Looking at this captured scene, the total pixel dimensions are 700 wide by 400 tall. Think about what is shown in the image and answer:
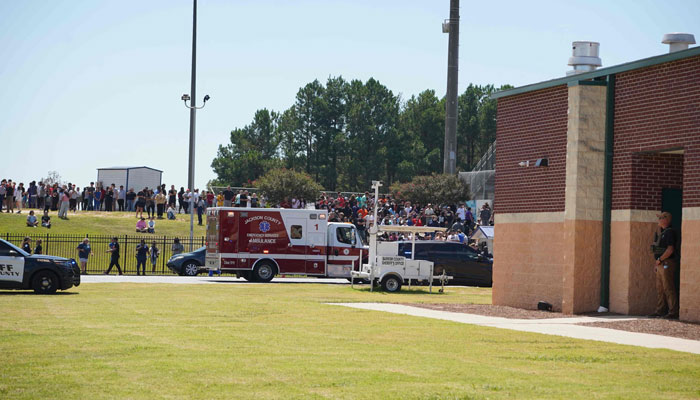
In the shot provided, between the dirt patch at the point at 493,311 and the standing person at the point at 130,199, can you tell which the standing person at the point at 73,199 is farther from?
the dirt patch at the point at 493,311

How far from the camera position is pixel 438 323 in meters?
15.8

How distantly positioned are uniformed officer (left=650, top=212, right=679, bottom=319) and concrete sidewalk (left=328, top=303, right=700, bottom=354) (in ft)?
2.32

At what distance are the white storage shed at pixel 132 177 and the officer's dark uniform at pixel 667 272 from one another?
43343mm

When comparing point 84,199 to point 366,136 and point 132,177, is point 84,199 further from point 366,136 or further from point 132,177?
point 366,136

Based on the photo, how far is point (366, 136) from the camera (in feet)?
301

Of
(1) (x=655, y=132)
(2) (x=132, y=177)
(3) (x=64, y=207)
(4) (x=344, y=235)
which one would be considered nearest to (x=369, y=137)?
(2) (x=132, y=177)

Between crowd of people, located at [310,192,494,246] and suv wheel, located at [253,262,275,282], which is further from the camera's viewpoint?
crowd of people, located at [310,192,494,246]

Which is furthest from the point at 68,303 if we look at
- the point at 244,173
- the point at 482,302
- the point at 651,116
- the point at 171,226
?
the point at 244,173

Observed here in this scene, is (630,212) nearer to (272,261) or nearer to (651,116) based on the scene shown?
(651,116)

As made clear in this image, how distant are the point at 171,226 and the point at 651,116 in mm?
35078

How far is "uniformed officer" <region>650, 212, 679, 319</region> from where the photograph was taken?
1703cm

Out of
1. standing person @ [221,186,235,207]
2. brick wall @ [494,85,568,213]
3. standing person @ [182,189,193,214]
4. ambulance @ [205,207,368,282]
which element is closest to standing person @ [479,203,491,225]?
ambulance @ [205,207,368,282]

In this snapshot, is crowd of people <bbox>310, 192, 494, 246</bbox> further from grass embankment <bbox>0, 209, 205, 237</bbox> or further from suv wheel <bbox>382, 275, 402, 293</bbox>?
suv wheel <bbox>382, 275, 402, 293</bbox>

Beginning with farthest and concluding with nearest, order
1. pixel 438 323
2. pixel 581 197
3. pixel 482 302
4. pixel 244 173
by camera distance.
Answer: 1. pixel 244 173
2. pixel 482 302
3. pixel 581 197
4. pixel 438 323
